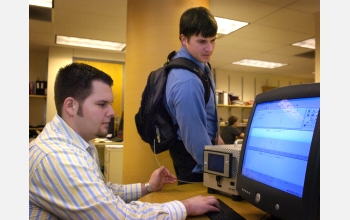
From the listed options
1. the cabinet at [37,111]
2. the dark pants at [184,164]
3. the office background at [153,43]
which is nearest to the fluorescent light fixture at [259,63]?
the office background at [153,43]

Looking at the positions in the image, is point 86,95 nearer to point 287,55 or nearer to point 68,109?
point 68,109

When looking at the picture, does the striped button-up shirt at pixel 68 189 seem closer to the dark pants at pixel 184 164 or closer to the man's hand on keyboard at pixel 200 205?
the man's hand on keyboard at pixel 200 205

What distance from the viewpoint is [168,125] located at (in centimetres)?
146

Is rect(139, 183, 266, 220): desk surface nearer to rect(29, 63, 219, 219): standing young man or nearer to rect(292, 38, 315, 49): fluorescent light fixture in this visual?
rect(29, 63, 219, 219): standing young man

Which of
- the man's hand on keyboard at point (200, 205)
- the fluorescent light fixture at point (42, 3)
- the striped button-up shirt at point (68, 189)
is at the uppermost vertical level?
the fluorescent light fixture at point (42, 3)

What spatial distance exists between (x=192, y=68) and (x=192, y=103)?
21 centimetres

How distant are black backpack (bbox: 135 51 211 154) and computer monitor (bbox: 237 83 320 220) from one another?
490mm

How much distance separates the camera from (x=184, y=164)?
144 cm

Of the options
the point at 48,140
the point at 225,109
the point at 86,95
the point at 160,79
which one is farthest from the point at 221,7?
the point at 225,109

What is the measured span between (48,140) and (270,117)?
715 mm

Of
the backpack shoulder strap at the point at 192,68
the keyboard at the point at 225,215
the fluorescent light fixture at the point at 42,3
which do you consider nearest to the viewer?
the keyboard at the point at 225,215

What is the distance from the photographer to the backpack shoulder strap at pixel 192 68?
55.7 inches

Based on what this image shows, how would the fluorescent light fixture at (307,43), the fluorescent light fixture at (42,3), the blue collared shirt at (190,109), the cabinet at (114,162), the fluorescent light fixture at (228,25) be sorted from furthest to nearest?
the fluorescent light fixture at (307,43) < the fluorescent light fixture at (228,25) < the cabinet at (114,162) < the fluorescent light fixture at (42,3) < the blue collared shirt at (190,109)

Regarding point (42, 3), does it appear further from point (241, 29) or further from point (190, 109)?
point (190, 109)
